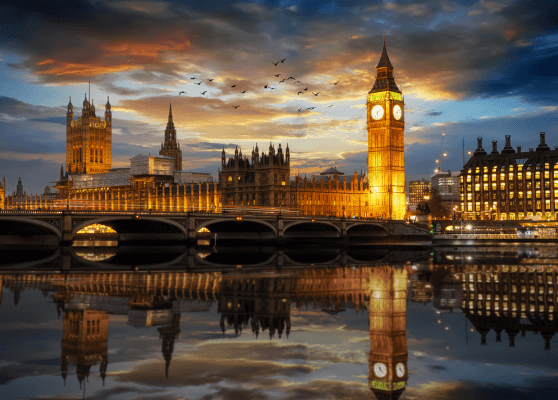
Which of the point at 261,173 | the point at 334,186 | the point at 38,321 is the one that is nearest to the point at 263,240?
the point at 261,173

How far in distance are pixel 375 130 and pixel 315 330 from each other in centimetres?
11779

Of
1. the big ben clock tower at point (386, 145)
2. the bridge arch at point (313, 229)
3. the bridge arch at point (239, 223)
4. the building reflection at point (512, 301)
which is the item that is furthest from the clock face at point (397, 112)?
the building reflection at point (512, 301)

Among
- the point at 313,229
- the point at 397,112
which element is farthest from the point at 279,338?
the point at 397,112

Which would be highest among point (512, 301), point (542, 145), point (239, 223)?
Answer: point (542, 145)

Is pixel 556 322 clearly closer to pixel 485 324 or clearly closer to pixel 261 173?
pixel 485 324

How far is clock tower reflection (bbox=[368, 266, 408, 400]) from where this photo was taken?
1394 centimetres

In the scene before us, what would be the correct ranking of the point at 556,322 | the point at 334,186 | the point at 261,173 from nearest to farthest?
1. the point at 556,322
2. the point at 261,173
3. the point at 334,186

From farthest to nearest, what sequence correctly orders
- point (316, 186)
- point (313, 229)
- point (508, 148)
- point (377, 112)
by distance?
point (508, 148) < point (377, 112) < point (316, 186) < point (313, 229)

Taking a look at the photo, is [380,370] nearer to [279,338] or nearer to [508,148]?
[279,338]

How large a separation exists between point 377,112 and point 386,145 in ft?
24.3

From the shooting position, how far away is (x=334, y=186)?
434ft

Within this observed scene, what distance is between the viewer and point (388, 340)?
60.6ft

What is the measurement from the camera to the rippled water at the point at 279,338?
13758 mm

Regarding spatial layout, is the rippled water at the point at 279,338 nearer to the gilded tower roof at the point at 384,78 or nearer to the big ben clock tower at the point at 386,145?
the big ben clock tower at the point at 386,145
